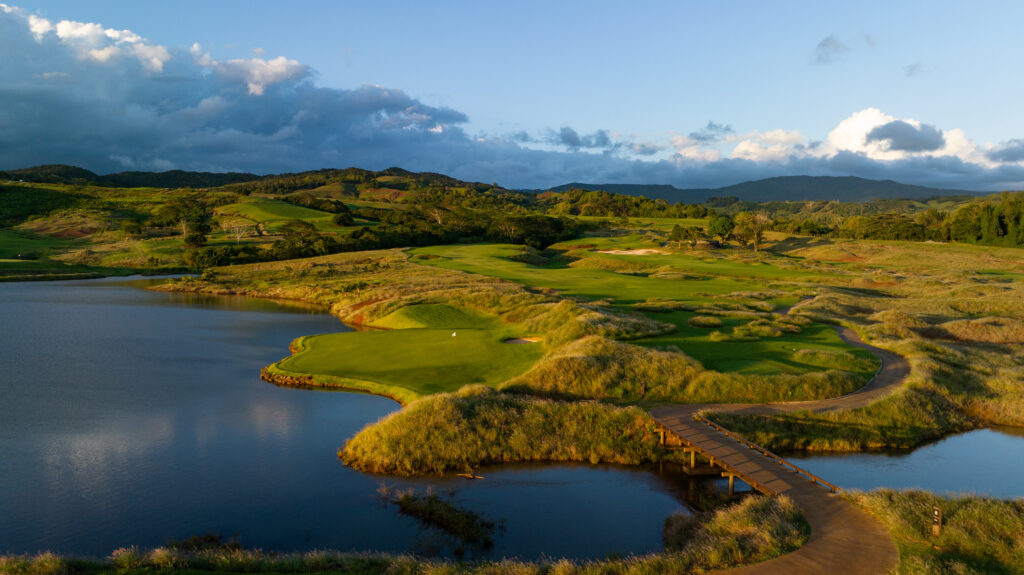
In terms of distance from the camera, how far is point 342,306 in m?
63.3

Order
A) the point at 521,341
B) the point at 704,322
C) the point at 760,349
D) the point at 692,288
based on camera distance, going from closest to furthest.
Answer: the point at 760,349 → the point at 521,341 → the point at 704,322 → the point at 692,288

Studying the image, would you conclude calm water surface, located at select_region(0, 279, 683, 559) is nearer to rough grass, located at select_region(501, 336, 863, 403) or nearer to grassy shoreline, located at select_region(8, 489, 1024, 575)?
grassy shoreline, located at select_region(8, 489, 1024, 575)

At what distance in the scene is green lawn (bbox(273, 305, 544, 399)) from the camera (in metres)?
31.7

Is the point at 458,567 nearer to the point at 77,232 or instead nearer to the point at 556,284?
the point at 556,284

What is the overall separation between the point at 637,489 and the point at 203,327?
44941mm

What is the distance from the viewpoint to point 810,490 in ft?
60.0

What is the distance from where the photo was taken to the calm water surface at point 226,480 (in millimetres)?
17484

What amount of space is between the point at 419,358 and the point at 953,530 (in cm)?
2730

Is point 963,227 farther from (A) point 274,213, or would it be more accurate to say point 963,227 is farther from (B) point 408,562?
(A) point 274,213

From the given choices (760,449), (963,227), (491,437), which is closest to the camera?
(760,449)

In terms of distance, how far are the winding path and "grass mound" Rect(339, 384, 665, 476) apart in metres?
1.79

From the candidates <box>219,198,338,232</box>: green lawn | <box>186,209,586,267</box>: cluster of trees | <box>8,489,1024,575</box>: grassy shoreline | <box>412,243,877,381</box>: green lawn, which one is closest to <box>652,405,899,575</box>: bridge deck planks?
<box>8,489,1024,575</box>: grassy shoreline

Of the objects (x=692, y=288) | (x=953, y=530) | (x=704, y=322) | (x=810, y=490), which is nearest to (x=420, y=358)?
(x=704, y=322)

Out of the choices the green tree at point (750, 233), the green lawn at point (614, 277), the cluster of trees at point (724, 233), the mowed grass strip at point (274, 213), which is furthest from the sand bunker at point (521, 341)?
the mowed grass strip at point (274, 213)
